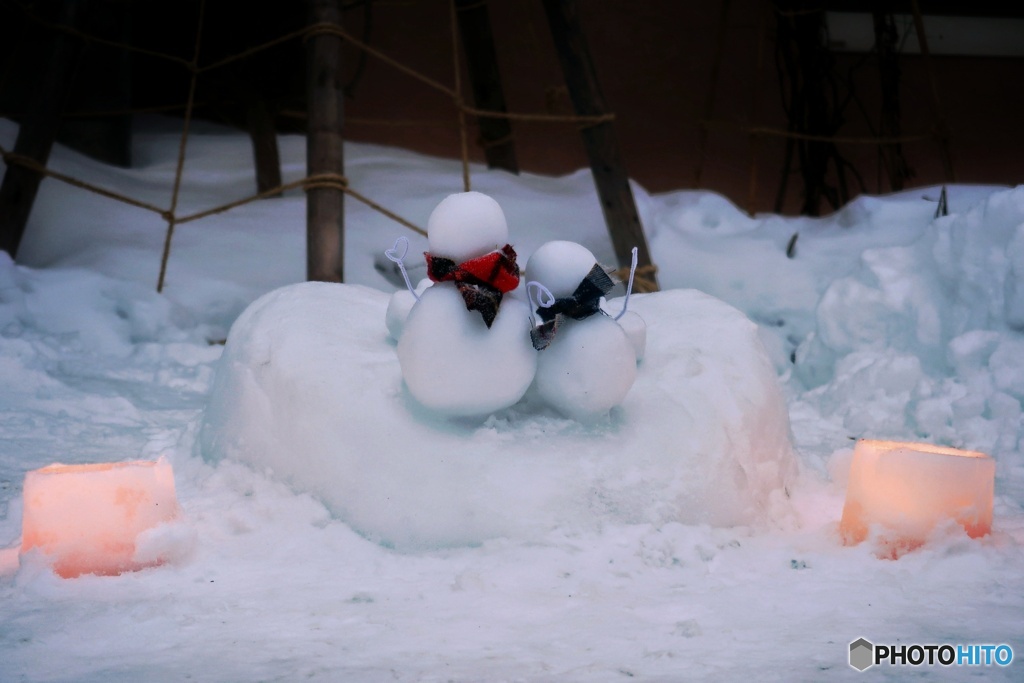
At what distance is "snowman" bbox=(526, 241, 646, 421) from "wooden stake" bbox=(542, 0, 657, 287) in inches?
71.8

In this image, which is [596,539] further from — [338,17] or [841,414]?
[338,17]

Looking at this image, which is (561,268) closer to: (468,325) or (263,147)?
(468,325)

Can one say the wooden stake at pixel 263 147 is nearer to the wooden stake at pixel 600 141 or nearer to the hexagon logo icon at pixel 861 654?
the wooden stake at pixel 600 141

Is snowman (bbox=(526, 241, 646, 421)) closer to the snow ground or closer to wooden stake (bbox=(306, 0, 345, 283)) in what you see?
the snow ground

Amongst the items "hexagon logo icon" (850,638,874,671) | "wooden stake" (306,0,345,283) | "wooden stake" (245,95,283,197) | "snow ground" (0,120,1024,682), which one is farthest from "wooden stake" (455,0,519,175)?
"hexagon logo icon" (850,638,874,671)

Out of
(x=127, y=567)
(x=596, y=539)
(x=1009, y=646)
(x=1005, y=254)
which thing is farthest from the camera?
(x=1005, y=254)

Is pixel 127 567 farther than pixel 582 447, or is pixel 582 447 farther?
pixel 582 447

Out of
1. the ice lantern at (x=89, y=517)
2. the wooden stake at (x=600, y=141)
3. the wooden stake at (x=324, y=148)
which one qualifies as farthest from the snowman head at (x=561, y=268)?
the wooden stake at (x=600, y=141)

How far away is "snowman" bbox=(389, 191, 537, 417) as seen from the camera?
1571 mm

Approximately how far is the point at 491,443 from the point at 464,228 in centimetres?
39

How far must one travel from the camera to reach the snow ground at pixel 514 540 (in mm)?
1172

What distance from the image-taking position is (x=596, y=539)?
156cm

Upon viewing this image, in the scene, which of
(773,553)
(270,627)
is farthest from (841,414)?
(270,627)

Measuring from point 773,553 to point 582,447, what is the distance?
379mm
